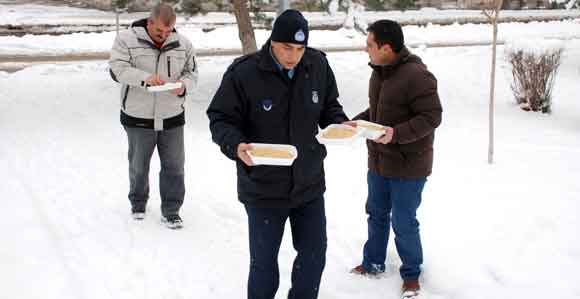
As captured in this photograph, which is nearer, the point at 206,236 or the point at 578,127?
the point at 206,236

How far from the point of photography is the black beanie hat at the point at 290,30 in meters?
3.31

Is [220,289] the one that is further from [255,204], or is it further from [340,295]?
[255,204]

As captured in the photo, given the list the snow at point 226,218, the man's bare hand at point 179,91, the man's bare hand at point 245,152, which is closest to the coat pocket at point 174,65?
the man's bare hand at point 179,91

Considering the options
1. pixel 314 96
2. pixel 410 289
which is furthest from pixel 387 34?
pixel 410 289

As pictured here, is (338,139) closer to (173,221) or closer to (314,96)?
(314,96)

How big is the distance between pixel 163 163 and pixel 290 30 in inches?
104

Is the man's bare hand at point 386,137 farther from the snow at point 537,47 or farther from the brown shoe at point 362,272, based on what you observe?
the snow at point 537,47

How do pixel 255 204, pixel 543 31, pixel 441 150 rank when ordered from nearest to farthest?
pixel 255 204, pixel 441 150, pixel 543 31

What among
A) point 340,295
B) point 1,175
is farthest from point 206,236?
point 1,175

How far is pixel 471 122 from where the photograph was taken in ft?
33.6

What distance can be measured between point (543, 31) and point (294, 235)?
2124 centimetres

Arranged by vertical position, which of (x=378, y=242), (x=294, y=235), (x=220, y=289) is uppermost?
(x=294, y=235)

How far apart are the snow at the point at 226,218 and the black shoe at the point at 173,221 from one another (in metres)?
0.07

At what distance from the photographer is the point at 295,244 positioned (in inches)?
148
